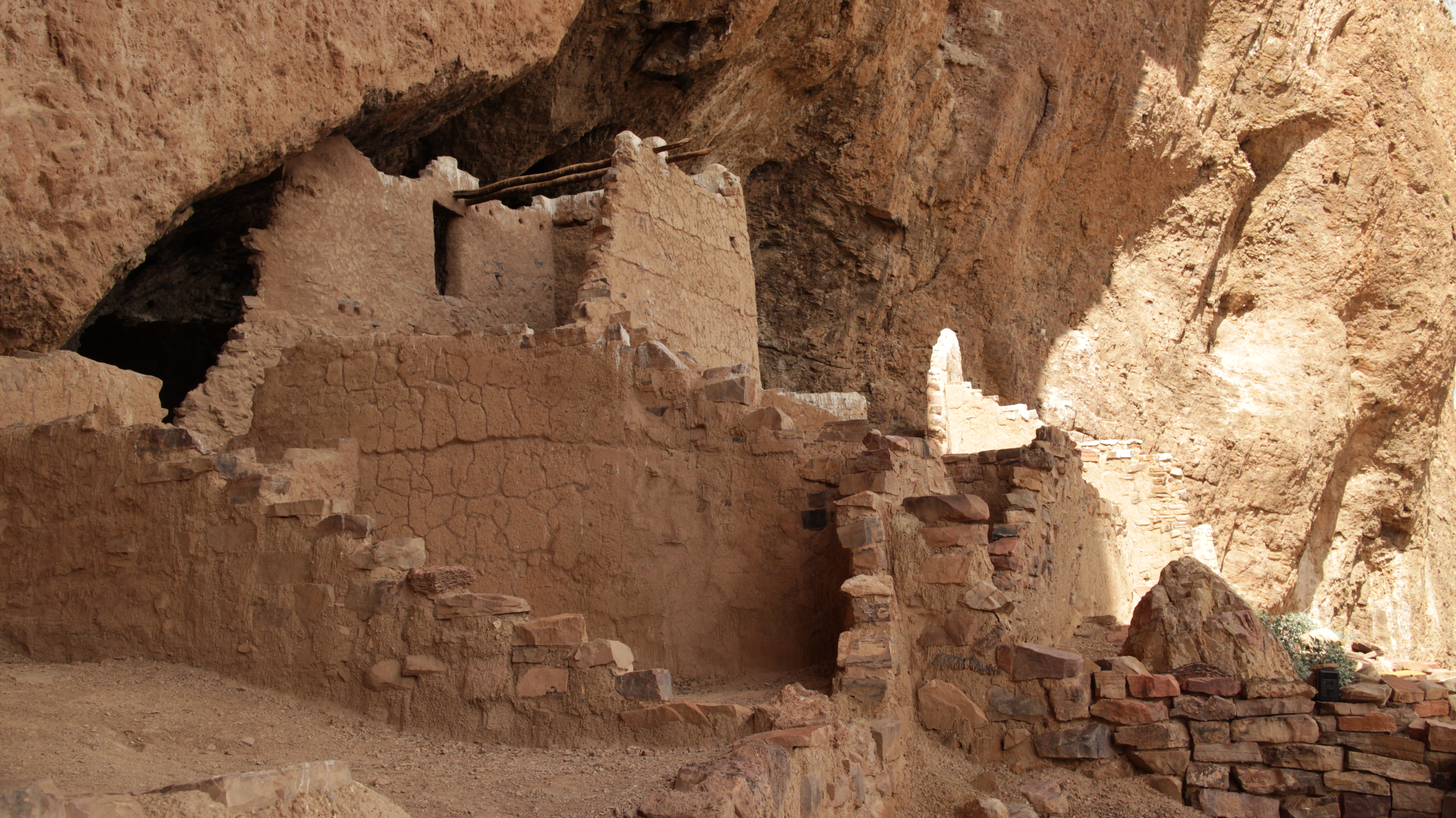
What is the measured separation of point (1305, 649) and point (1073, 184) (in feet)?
32.3

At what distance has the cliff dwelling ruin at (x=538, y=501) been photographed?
426 cm

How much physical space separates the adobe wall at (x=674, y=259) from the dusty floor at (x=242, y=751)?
2952 mm

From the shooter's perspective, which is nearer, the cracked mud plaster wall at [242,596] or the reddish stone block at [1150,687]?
the cracked mud plaster wall at [242,596]

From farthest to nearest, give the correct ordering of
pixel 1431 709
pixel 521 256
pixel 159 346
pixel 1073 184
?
pixel 1073 184
pixel 159 346
pixel 521 256
pixel 1431 709

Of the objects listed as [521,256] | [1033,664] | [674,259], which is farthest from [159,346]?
[1033,664]

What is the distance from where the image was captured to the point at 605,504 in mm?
5625

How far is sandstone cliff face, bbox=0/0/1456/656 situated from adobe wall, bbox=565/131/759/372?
5.39 feet

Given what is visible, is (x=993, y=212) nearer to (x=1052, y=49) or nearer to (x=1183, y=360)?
(x=1052, y=49)

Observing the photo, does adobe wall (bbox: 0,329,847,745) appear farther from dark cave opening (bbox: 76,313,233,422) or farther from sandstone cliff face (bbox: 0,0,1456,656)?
dark cave opening (bbox: 76,313,233,422)

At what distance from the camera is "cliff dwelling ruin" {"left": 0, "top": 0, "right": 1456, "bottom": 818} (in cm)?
426

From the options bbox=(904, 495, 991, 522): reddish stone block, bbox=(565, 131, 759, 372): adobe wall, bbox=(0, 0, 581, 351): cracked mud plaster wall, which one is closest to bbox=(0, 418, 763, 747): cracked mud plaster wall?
bbox=(0, 0, 581, 351): cracked mud plaster wall

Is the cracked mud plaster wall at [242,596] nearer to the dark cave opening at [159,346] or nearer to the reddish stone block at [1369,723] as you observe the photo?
the reddish stone block at [1369,723]

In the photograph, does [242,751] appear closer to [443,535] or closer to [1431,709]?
[443,535]

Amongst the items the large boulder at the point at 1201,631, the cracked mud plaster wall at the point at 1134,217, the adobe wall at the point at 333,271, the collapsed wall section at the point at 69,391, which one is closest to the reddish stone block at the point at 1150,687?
the large boulder at the point at 1201,631
